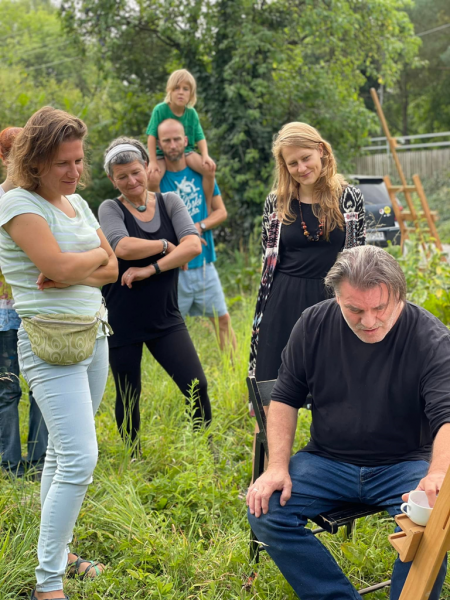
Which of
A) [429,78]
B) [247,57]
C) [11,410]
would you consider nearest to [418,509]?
[11,410]

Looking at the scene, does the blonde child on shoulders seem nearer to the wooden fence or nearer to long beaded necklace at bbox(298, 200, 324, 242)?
long beaded necklace at bbox(298, 200, 324, 242)

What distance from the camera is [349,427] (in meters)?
2.56

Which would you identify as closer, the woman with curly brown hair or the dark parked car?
the woman with curly brown hair

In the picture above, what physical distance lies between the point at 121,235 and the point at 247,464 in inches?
57.3

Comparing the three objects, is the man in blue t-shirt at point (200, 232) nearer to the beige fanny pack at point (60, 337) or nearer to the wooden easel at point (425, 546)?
the beige fanny pack at point (60, 337)

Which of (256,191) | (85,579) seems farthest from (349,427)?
(256,191)

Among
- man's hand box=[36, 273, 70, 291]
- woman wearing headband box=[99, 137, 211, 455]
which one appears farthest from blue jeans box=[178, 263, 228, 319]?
man's hand box=[36, 273, 70, 291]

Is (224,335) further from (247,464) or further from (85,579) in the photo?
(85,579)

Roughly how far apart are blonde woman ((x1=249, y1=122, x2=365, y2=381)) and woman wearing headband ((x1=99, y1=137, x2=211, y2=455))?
0.45 meters

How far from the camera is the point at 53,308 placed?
103 inches

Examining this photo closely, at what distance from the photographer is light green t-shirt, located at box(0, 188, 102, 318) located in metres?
2.52

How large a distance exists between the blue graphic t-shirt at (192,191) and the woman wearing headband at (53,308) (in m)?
2.60

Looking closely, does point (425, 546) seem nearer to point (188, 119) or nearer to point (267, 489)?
point (267, 489)

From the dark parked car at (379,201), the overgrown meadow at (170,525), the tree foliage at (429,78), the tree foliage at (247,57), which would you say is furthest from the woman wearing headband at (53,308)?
the tree foliage at (429,78)
